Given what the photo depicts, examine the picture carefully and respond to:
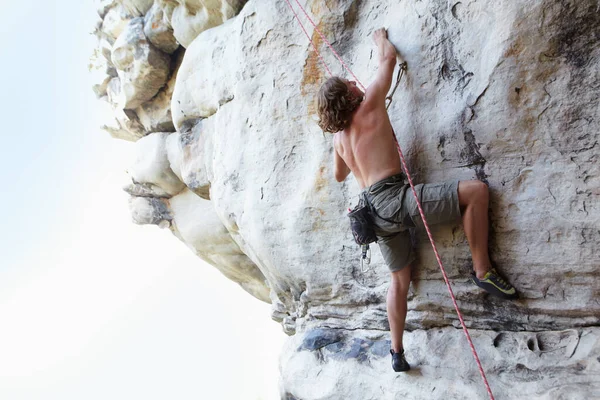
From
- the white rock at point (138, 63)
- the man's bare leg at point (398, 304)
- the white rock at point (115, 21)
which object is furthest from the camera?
the white rock at point (115, 21)

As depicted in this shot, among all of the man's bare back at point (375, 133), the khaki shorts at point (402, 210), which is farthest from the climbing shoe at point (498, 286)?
the man's bare back at point (375, 133)

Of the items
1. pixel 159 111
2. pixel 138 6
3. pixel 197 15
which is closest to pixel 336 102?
pixel 197 15

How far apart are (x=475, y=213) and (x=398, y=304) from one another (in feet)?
2.77

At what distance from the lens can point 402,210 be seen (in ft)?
8.73

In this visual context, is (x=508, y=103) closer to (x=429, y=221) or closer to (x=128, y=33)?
(x=429, y=221)

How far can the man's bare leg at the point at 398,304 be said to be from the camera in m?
2.82

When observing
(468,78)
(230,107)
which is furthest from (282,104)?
(468,78)

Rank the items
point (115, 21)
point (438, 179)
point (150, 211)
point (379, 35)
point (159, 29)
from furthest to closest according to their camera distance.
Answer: point (150, 211) < point (115, 21) < point (159, 29) < point (379, 35) < point (438, 179)

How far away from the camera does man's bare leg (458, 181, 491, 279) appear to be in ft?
8.19

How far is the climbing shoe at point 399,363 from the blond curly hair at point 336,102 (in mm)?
1681

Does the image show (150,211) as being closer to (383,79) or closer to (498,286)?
(383,79)

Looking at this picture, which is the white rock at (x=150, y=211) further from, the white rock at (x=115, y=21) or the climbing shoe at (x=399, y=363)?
the climbing shoe at (x=399, y=363)

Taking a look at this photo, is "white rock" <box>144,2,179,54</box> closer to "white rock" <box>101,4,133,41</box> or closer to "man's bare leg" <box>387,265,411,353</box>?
"white rock" <box>101,4,133,41</box>

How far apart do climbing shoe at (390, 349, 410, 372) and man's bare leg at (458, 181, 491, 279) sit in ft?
2.96
